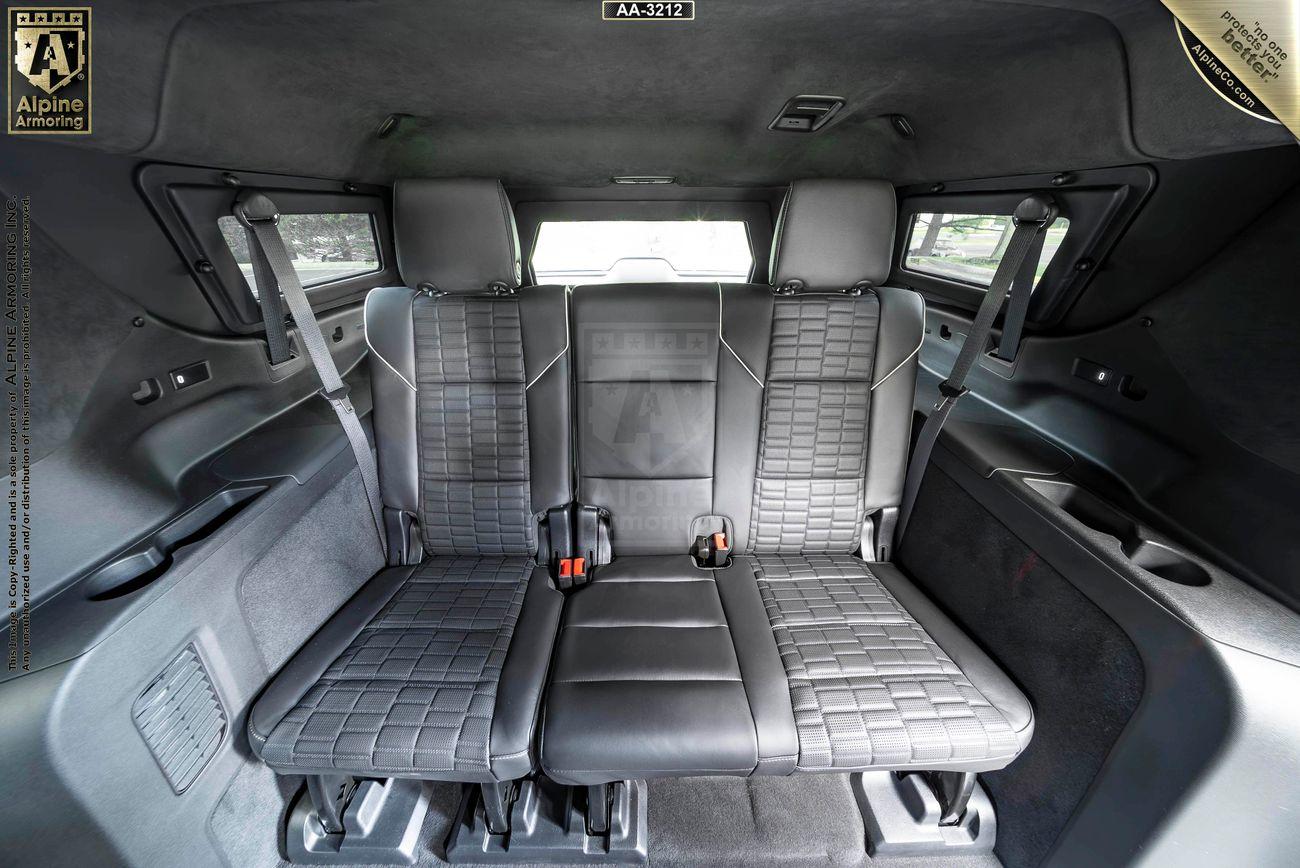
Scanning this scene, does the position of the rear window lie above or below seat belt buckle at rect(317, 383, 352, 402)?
above

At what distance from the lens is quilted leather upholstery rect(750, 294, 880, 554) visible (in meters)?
1.74

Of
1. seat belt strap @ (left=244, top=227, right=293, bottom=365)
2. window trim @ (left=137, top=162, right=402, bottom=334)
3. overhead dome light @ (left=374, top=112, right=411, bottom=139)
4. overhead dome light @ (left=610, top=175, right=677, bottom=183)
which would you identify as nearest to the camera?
window trim @ (left=137, top=162, right=402, bottom=334)

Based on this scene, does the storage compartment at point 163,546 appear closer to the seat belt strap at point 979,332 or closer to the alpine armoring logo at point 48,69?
the alpine armoring logo at point 48,69

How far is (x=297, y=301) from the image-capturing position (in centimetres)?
156

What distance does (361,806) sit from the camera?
1512 mm

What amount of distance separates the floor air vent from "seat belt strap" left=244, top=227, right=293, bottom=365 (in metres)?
1.01

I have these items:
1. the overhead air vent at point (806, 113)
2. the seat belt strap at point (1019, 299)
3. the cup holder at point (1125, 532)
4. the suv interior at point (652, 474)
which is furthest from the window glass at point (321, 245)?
the cup holder at point (1125, 532)

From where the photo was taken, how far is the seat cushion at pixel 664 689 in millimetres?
1182

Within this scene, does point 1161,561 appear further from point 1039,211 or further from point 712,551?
point 712,551

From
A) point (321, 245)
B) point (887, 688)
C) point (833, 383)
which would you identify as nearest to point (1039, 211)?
point (833, 383)

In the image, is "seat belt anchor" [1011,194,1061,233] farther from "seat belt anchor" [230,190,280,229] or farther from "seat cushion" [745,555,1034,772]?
"seat belt anchor" [230,190,280,229]

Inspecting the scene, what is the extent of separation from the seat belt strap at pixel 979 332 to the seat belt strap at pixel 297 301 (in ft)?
6.41

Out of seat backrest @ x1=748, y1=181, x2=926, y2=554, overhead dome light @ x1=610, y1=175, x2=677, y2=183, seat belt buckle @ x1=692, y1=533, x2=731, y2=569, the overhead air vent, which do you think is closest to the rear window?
overhead dome light @ x1=610, y1=175, x2=677, y2=183

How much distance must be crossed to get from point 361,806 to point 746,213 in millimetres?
3389
